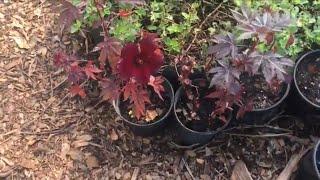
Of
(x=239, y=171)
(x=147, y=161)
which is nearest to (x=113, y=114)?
(x=147, y=161)

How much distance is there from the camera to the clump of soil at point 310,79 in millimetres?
2410

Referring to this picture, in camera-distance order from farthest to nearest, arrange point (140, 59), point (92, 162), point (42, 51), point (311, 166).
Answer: point (42, 51), point (92, 162), point (311, 166), point (140, 59)

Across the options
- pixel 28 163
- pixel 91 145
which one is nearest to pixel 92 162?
pixel 91 145

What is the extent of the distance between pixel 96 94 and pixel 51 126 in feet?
0.95

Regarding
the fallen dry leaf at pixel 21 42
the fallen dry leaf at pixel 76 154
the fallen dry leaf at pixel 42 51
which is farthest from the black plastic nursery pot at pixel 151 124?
the fallen dry leaf at pixel 21 42

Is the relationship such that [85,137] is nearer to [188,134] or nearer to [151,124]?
[151,124]

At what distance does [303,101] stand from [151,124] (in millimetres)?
760

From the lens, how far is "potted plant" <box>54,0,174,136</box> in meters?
1.92

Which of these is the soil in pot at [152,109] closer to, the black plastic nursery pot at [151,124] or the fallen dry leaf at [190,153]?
the black plastic nursery pot at [151,124]

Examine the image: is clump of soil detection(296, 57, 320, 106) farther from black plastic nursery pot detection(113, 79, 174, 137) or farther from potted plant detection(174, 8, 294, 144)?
black plastic nursery pot detection(113, 79, 174, 137)

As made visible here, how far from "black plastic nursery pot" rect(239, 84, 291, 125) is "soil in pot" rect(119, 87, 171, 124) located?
0.39 m

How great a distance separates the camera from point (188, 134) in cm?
233

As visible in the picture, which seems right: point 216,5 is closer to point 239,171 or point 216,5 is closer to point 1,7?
point 239,171

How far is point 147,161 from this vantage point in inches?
96.3
